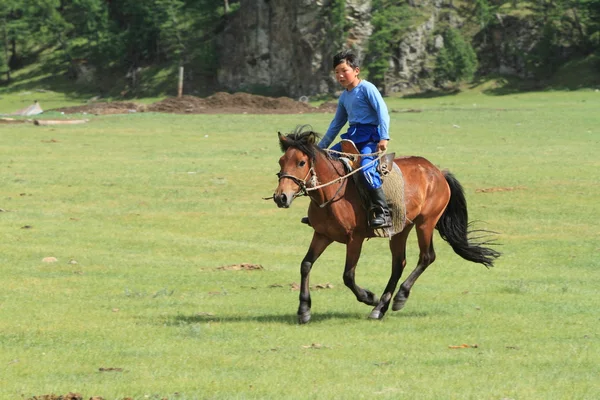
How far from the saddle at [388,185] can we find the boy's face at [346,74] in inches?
26.8

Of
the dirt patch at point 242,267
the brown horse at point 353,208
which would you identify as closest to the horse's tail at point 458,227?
the brown horse at point 353,208

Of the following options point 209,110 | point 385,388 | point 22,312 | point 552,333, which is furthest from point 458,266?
point 209,110

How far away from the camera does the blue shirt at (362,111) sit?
11805 mm

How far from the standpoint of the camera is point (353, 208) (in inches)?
470

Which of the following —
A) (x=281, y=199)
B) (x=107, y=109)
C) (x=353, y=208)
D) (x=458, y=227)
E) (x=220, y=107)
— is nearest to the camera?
(x=281, y=199)

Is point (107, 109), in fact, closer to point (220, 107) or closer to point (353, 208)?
point (220, 107)

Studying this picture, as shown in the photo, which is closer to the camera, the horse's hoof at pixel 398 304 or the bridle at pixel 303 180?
the bridle at pixel 303 180

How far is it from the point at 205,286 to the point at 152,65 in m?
93.9

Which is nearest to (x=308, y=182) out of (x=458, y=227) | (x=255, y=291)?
(x=458, y=227)

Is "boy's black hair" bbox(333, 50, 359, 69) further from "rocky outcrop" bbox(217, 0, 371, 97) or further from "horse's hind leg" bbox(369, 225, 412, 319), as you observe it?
"rocky outcrop" bbox(217, 0, 371, 97)

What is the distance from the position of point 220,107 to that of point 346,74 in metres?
49.9

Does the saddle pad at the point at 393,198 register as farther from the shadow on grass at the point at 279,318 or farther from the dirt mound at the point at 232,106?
the dirt mound at the point at 232,106

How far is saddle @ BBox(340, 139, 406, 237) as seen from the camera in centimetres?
1198

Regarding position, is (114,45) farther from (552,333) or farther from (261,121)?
(552,333)
